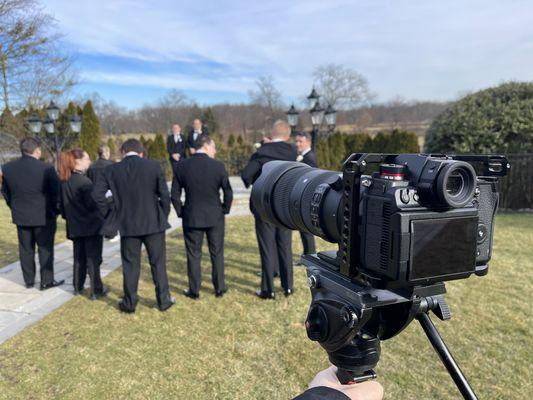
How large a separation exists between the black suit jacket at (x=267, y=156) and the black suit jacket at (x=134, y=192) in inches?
39.4

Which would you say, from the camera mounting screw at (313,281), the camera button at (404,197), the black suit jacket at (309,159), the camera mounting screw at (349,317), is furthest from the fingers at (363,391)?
the black suit jacket at (309,159)

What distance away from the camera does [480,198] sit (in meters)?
1.30

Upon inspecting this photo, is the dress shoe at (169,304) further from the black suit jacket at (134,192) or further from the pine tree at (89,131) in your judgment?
the pine tree at (89,131)

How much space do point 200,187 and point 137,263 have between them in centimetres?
110

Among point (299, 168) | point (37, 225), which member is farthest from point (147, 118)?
point (299, 168)

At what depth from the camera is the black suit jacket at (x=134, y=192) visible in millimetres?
4230

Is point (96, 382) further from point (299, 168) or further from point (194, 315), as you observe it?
point (299, 168)

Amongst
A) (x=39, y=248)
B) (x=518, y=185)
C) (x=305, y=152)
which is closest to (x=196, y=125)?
(x=305, y=152)

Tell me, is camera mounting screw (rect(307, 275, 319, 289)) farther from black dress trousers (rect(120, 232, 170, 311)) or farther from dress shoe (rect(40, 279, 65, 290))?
dress shoe (rect(40, 279, 65, 290))

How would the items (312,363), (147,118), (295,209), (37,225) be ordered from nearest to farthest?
1. (295,209)
2. (312,363)
3. (37,225)
4. (147,118)

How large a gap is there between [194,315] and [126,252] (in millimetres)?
1021

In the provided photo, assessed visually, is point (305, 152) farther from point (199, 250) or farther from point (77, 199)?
point (77, 199)

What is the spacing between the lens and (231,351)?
3.66 metres

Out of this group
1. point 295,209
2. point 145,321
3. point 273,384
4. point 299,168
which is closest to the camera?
point 295,209
